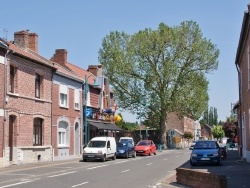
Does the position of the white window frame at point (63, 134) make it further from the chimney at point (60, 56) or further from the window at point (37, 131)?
the chimney at point (60, 56)

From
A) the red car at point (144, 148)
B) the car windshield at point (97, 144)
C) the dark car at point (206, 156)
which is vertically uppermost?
the car windshield at point (97, 144)

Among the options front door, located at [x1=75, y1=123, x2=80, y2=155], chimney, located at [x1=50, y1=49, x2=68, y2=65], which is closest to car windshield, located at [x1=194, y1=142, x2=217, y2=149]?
front door, located at [x1=75, y1=123, x2=80, y2=155]

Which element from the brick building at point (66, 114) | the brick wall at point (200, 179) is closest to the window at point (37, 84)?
the brick building at point (66, 114)

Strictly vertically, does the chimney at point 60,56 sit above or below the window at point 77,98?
above

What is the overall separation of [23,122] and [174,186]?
57.8 feet

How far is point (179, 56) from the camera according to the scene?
59.3m

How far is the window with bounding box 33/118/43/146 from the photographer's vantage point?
111ft

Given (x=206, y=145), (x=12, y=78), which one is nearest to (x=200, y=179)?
(x=206, y=145)

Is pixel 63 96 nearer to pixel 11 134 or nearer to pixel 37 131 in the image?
pixel 37 131

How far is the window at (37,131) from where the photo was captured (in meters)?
34.0

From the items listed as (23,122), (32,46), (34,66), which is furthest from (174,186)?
(32,46)

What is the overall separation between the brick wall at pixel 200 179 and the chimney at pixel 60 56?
104 feet

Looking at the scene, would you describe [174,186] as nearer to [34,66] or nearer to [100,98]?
[34,66]

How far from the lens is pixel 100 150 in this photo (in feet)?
115
